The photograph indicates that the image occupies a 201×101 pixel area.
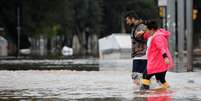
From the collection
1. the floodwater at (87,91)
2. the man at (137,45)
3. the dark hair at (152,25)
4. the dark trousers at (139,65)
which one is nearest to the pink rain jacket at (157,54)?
the dark hair at (152,25)

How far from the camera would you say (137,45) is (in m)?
16.8

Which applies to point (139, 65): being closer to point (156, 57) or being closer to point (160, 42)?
point (156, 57)

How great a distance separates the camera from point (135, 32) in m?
16.5

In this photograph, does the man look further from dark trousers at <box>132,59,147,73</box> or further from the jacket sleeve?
the jacket sleeve

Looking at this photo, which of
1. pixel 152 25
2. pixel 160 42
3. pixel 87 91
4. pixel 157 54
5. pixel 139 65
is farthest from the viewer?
pixel 139 65

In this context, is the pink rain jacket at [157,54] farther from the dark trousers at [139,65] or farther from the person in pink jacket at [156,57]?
the dark trousers at [139,65]

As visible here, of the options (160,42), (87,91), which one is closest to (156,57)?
(160,42)

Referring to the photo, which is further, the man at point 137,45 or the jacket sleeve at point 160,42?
the man at point 137,45

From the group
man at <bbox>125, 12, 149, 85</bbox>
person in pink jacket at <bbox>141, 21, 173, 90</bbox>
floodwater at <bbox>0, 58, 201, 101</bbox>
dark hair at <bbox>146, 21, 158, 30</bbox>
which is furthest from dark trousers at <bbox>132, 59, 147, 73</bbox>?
dark hair at <bbox>146, 21, 158, 30</bbox>

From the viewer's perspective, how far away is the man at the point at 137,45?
1652cm

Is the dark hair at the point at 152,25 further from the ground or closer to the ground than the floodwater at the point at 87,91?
further from the ground

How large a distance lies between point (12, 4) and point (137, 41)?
177 feet

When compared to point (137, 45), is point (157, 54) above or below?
below

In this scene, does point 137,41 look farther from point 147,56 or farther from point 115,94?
point 115,94
